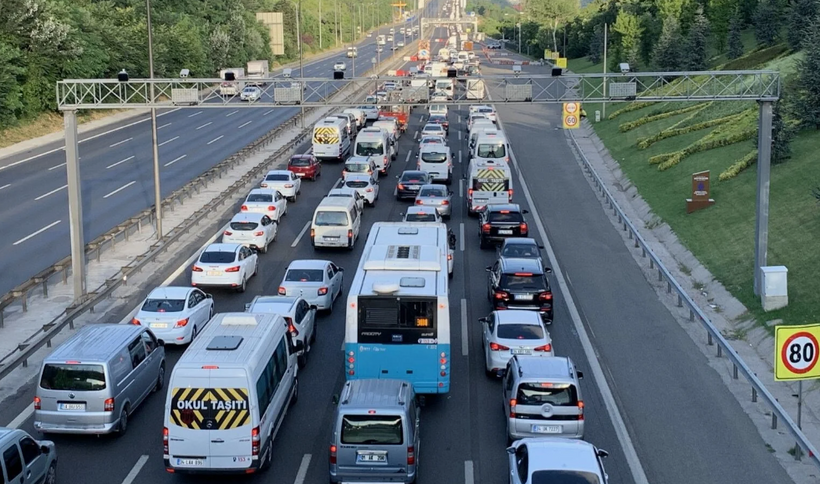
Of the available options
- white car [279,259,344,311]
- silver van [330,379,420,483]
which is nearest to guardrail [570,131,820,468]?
silver van [330,379,420,483]

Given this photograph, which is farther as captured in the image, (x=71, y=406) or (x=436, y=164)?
(x=436, y=164)

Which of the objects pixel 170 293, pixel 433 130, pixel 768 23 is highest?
pixel 768 23

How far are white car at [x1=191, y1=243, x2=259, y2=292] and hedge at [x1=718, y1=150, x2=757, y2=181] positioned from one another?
20.8 metres

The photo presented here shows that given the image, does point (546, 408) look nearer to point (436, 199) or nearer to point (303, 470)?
point (303, 470)

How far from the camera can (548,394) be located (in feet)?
60.4

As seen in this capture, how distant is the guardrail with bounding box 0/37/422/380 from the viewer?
23891mm

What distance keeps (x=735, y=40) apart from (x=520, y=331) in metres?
58.8

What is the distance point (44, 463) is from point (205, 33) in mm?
96283

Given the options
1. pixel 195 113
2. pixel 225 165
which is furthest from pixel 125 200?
pixel 195 113

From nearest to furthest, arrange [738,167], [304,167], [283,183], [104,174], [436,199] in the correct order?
[436,199], [738,167], [283,183], [304,167], [104,174]

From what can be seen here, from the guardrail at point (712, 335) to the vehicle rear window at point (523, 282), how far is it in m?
4.20

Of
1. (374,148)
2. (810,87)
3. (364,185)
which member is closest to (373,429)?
(364,185)

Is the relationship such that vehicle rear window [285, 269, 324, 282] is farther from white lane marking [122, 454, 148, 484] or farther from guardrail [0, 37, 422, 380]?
white lane marking [122, 454, 148, 484]

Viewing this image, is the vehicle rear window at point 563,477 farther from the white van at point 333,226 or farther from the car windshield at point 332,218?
the car windshield at point 332,218
